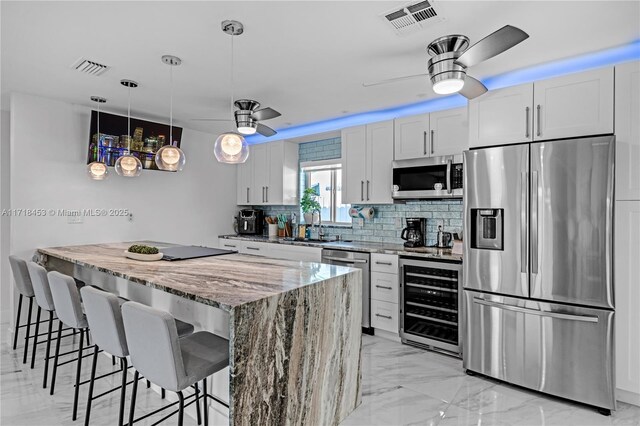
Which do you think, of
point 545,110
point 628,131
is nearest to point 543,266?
point 628,131

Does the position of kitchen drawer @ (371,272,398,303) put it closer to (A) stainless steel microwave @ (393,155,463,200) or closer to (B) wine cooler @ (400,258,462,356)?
(B) wine cooler @ (400,258,462,356)

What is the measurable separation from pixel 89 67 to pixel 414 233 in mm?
3564

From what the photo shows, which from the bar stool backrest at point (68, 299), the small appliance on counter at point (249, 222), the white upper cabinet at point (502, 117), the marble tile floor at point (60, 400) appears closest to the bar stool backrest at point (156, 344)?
the marble tile floor at point (60, 400)

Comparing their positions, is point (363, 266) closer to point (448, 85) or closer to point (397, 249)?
point (397, 249)

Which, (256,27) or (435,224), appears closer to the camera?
(256,27)

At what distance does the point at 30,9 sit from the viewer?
217cm

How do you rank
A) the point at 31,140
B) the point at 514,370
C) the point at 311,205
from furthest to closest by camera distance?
the point at 311,205 → the point at 31,140 → the point at 514,370

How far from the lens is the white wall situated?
3771mm

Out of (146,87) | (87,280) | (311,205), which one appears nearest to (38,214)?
(87,280)

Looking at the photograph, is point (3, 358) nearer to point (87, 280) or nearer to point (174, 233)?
point (87, 280)

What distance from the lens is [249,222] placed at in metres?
5.72

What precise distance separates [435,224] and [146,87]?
342 cm

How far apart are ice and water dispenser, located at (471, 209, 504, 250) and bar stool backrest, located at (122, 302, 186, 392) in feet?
8.04

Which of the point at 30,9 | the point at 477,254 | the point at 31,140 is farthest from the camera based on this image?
the point at 31,140
